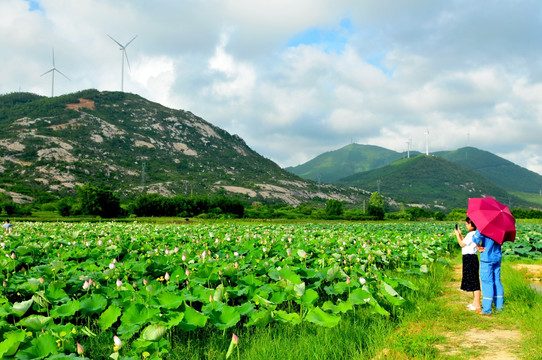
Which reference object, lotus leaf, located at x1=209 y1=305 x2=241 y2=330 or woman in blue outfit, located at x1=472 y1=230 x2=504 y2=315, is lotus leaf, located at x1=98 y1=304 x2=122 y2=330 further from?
woman in blue outfit, located at x1=472 y1=230 x2=504 y2=315

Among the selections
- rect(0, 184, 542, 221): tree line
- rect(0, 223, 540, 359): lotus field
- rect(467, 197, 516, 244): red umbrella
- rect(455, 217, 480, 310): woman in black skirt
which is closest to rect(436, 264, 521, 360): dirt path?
rect(455, 217, 480, 310): woman in black skirt

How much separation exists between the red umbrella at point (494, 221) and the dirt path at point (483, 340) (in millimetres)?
1718

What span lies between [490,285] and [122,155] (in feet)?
487

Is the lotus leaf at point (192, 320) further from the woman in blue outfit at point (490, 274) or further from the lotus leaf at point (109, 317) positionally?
the woman in blue outfit at point (490, 274)

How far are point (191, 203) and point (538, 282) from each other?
7194 centimetres

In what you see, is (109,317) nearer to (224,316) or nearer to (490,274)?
(224,316)

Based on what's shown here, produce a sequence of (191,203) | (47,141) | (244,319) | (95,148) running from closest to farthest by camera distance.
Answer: (244,319) < (191,203) < (47,141) < (95,148)

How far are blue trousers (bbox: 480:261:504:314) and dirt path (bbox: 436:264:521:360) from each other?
0.98ft

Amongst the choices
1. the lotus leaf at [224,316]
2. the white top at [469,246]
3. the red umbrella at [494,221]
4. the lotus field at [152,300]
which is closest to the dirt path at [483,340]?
the lotus field at [152,300]

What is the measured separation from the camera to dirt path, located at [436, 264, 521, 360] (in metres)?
5.35

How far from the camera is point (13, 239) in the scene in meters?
13.1

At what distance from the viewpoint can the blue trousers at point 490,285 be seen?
7.48 metres

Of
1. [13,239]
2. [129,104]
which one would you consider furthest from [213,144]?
[13,239]

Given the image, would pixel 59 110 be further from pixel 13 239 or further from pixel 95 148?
pixel 13 239
